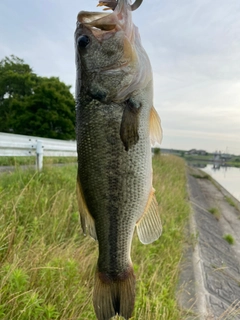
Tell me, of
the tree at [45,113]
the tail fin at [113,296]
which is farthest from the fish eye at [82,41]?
the tree at [45,113]

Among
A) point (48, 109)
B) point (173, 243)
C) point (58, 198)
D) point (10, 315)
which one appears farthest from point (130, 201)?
Answer: point (48, 109)

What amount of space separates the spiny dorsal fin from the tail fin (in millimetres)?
744

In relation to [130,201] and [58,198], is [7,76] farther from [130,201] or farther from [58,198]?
[130,201]

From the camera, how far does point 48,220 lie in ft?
14.5

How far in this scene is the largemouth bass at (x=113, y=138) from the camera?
150 centimetres

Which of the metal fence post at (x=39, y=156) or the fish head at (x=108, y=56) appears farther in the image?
the metal fence post at (x=39, y=156)

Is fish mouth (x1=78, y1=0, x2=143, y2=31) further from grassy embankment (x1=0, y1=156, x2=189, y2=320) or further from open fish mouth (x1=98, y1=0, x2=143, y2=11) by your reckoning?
grassy embankment (x1=0, y1=156, x2=189, y2=320)

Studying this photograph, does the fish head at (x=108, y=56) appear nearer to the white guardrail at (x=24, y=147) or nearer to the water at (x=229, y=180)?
the white guardrail at (x=24, y=147)

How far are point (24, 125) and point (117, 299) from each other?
29.0m

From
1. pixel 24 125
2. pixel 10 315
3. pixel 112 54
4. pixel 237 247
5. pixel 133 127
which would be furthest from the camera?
pixel 24 125

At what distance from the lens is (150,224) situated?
68.5 inches

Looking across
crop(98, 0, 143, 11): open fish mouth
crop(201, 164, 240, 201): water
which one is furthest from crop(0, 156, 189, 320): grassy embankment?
crop(201, 164, 240, 201): water

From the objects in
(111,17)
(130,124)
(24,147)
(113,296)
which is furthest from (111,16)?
(24,147)

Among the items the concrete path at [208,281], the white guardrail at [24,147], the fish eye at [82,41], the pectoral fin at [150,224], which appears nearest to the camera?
the fish eye at [82,41]
